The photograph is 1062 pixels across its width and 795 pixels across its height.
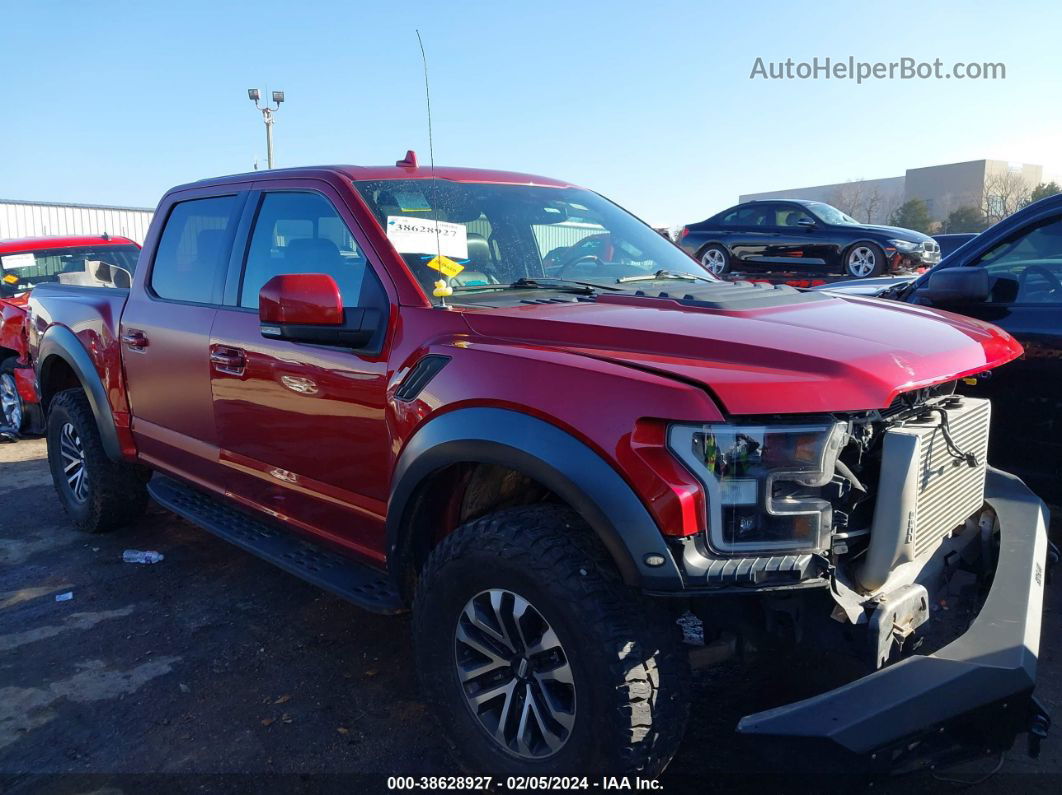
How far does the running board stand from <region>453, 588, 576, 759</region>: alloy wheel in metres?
0.48

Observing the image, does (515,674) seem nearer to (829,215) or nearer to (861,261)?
(861,261)

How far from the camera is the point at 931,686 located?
1.85m

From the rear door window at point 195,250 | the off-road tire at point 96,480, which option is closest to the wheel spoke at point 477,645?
the rear door window at point 195,250

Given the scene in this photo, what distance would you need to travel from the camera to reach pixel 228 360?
3438 millimetres

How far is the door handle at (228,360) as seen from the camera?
3369 millimetres

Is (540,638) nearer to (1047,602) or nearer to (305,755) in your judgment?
(305,755)

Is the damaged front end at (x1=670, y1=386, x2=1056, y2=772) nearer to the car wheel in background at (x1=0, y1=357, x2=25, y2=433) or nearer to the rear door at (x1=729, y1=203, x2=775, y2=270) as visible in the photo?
the car wheel in background at (x1=0, y1=357, x2=25, y2=433)

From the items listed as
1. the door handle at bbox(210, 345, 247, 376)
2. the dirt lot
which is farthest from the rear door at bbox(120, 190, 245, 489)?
the dirt lot

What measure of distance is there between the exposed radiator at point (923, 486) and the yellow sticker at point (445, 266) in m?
1.55

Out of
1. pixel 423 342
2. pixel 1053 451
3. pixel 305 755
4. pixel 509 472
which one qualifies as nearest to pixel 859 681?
pixel 509 472

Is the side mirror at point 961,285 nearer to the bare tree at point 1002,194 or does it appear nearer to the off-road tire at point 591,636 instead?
the off-road tire at point 591,636

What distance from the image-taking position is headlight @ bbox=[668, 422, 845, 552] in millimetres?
1942

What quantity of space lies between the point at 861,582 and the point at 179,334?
3171mm

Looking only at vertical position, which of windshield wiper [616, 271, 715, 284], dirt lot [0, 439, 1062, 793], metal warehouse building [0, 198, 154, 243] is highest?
metal warehouse building [0, 198, 154, 243]
